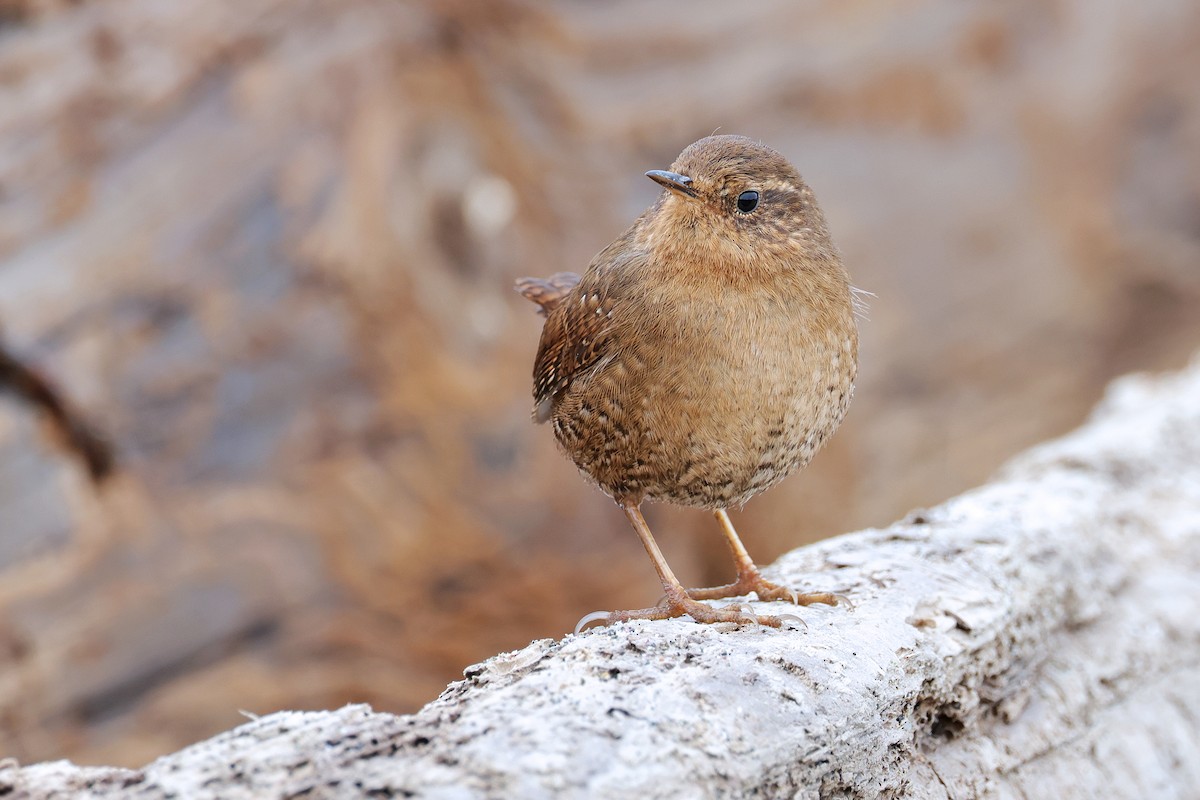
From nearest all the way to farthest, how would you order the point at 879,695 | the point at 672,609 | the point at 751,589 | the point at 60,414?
the point at 879,695
the point at 672,609
the point at 751,589
the point at 60,414

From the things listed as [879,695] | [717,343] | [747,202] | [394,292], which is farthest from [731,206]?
[394,292]

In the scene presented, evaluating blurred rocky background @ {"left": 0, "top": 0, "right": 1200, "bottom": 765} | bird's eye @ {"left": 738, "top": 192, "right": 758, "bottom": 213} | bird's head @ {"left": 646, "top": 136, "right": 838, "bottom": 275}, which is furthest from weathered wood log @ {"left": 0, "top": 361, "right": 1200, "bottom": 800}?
blurred rocky background @ {"left": 0, "top": 0, "right": 1200, "bottom": 765}

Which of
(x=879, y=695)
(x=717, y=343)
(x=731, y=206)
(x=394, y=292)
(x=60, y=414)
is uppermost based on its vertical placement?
(x=394, y=292)

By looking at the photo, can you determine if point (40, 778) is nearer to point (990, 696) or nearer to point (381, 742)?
point (381, 742)

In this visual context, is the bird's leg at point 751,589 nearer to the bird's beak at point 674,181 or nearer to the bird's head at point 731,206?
the bird's head at point 731,206

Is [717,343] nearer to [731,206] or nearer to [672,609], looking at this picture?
[731,206]

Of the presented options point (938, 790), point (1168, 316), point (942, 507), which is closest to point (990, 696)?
point (938, 790)
